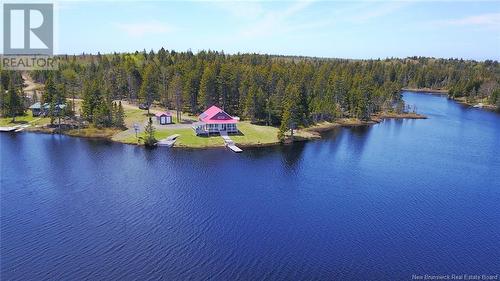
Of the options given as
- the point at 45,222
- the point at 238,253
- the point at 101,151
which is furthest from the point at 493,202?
the point at 101,151

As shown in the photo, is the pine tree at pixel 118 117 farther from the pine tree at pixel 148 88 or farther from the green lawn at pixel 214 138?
the pine tree at pixel 148 88

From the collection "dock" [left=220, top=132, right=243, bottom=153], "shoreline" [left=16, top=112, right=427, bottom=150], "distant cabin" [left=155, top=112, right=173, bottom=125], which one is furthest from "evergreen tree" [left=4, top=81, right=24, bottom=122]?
"dock" [left=220, top=132, right=243, bottom=153]

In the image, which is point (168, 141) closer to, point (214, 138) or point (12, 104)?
point (214, 138)

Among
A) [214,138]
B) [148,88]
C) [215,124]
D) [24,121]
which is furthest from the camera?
[148,88]

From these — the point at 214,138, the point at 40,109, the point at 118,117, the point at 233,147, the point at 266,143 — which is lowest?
the point at 233,147

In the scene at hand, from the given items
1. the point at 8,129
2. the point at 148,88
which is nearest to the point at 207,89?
the point at 148,88

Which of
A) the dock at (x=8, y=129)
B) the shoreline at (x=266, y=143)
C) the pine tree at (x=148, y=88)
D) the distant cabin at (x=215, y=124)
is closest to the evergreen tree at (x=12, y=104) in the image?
the dock at (x=8, y=129)
